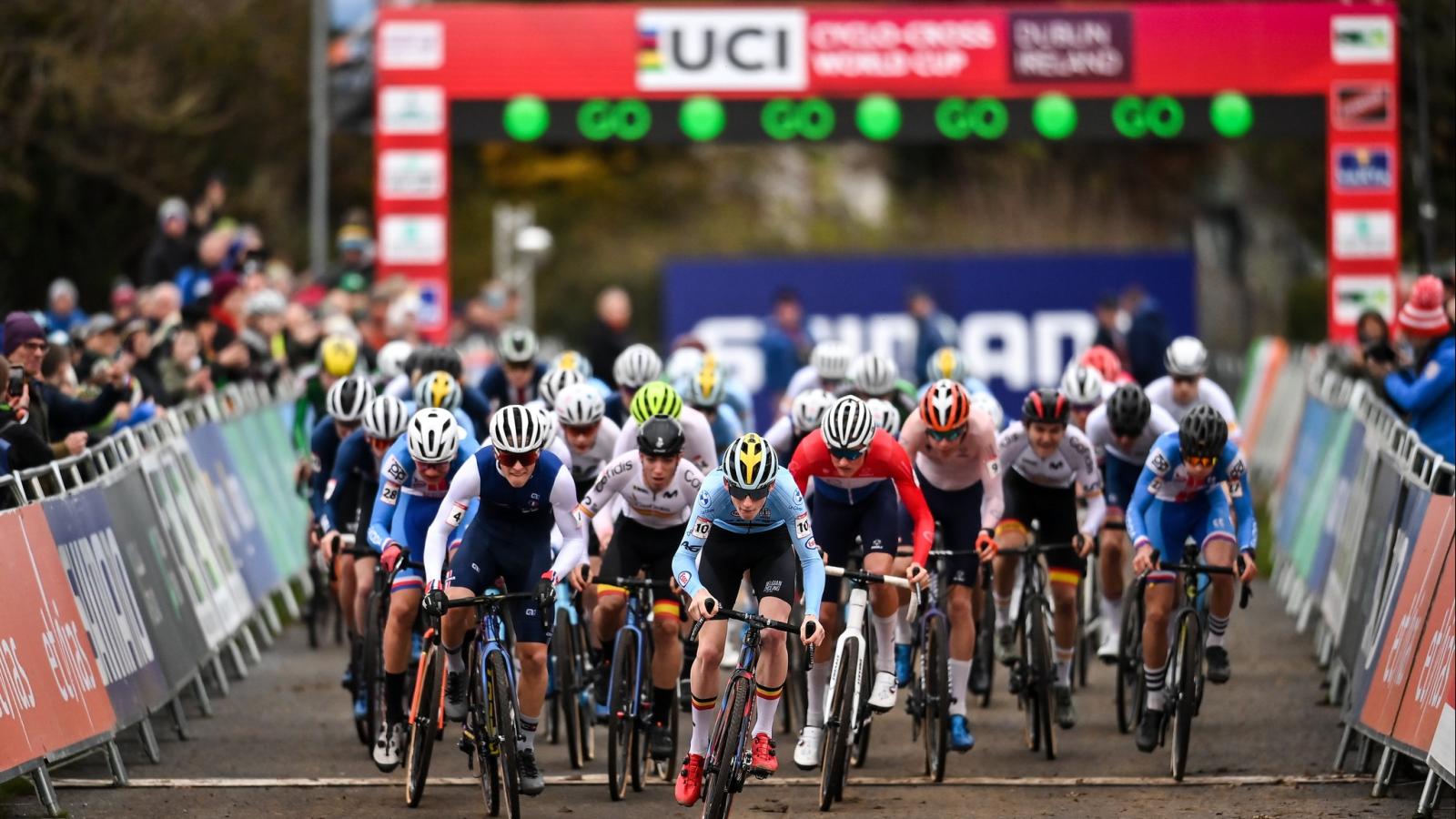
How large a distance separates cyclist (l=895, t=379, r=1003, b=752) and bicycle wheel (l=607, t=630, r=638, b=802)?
1702 mm

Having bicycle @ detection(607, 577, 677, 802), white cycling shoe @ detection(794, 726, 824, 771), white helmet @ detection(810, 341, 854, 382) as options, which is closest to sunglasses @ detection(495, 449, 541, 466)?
bicycle @ detection(607, 577, 677, 802)

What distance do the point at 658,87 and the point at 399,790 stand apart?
1145 centimetres

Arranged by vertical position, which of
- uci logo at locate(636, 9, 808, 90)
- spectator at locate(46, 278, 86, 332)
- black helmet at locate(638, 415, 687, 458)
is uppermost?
uci logo at locate(636, 9, 808, 90)

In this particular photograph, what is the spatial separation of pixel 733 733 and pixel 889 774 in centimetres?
242

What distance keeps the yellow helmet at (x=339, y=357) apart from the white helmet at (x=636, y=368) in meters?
2.14

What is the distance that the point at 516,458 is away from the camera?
10.7 m

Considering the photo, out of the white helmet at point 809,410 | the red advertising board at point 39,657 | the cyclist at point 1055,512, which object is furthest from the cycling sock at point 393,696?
the cyclist at point 1055,512

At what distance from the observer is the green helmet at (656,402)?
39.8 feet

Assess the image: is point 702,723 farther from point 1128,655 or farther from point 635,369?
point 635,369

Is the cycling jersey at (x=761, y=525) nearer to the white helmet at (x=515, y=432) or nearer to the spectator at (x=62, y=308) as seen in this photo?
the white helmet at (x=515, y=432)

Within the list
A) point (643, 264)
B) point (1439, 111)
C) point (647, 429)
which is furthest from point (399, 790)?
point (643, 264)

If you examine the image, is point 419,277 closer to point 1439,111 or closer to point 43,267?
point 43,267

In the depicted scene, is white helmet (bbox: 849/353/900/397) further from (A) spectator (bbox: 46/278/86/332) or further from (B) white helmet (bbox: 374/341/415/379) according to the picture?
(A) spectator (bbox: 46/278/86/332)

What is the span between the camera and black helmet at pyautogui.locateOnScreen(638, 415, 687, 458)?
10.9 m
